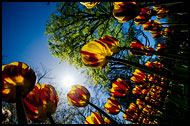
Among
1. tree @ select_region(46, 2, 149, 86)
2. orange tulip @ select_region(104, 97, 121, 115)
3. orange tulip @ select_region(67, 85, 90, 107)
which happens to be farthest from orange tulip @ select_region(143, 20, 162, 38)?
tree @ select_region(46, 2, 149, 86)

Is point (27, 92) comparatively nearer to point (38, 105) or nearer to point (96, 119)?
point (38, 105)

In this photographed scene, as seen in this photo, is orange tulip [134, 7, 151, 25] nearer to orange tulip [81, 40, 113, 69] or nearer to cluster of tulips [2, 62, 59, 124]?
orange tulip [81, 40, 113, 69]

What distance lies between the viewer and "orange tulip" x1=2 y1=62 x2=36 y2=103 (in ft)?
1.15

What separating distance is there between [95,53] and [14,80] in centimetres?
37

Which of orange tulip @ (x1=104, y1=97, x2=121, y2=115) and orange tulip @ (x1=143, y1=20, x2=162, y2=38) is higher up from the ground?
orange tulip @ (x1=143, y1=20, x2=162, y2=38)

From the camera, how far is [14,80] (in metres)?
0.36

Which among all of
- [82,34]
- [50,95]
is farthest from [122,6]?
[82,34]

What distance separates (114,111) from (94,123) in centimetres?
49

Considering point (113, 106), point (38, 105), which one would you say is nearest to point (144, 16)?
point (113, 106)

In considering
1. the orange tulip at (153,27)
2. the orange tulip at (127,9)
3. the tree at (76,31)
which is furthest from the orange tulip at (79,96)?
the tree at (76,31)

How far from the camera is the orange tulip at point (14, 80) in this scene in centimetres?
35

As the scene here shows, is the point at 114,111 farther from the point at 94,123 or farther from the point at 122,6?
the point at 122,6

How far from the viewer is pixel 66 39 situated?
6676 mm

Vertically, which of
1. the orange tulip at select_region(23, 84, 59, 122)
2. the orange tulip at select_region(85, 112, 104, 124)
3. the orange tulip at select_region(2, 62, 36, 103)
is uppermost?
the orange tulip at select_region(2, 62, 36, 103)
